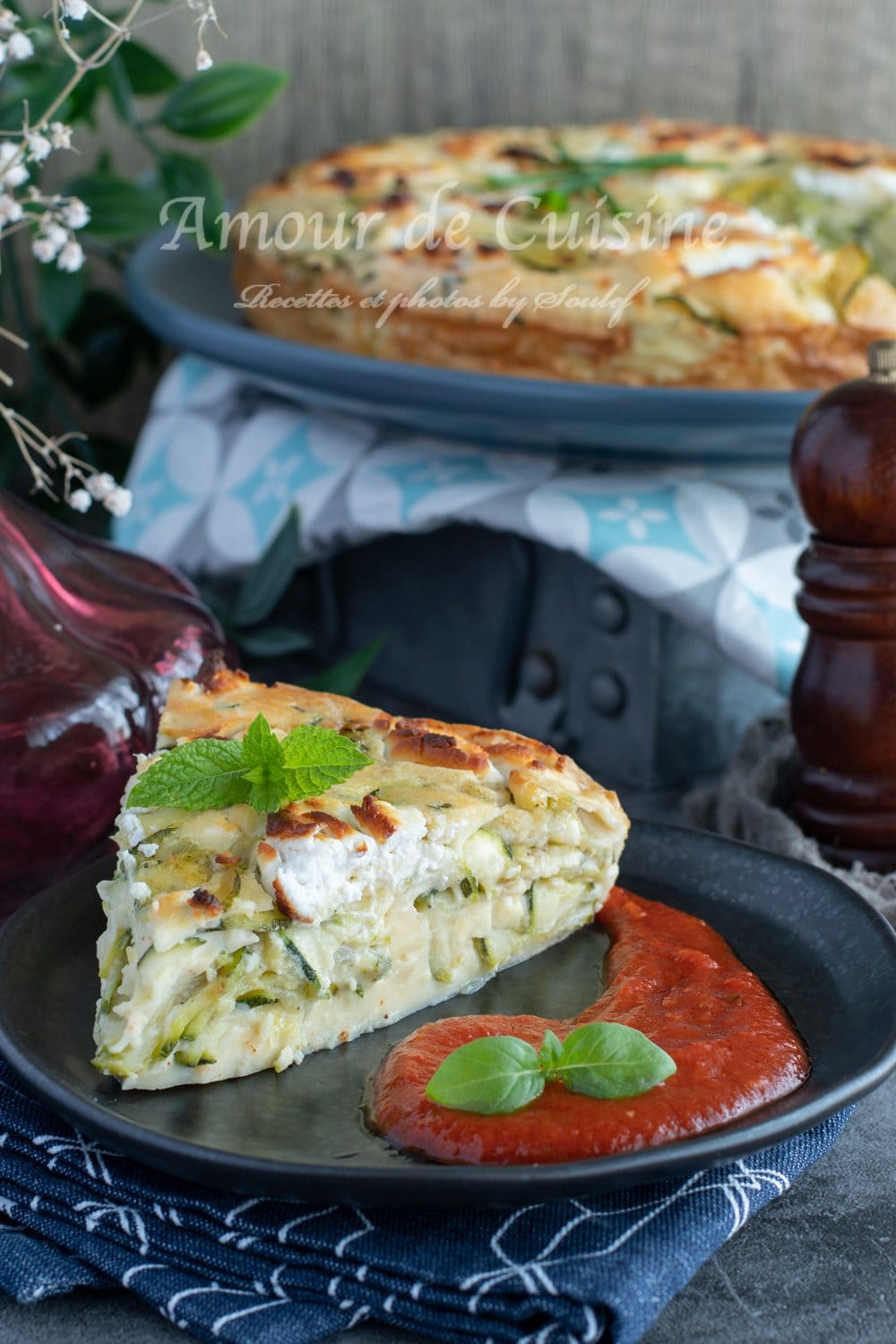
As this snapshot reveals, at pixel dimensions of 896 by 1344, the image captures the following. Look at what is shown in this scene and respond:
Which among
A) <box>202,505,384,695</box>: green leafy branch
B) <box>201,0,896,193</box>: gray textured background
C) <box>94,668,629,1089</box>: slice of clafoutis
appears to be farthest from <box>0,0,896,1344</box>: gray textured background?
<box>94,668,629,1089</box>: slice of clafoutis

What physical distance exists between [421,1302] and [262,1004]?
12.7 inches

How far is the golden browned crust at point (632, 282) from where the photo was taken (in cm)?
234

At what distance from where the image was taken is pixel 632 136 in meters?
3.19

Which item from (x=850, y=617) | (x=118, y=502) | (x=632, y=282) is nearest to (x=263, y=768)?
(x=118, y=502)

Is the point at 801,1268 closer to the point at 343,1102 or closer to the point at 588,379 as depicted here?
the point at 343,1102

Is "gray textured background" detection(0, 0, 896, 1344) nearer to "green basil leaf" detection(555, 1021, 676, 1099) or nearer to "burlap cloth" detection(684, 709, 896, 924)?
"burlap cloth" detection(684, 709, 896, 924)

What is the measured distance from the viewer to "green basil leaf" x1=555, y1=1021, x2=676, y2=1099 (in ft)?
4.25

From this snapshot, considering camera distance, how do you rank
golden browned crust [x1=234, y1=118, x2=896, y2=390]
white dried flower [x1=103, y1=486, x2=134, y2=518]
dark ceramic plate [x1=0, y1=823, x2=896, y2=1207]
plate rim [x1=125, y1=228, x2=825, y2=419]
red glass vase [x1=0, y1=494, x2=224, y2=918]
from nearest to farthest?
dark ceramic plate [x1=0, y1=823, x2=896, y2=1207] < red glass vase [x1=0, y1=494, x2=224, y2=918] < white dried flower [x1=103, y1=486, x2=134, y2=518] < plate rim [x1=125, y1=228, x2=825, y2=419] < golden browned crust [x1=234, y1=118, x2=896, y2=390]

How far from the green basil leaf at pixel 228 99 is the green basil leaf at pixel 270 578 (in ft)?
2.66

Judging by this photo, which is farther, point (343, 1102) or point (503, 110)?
point (503, 110)

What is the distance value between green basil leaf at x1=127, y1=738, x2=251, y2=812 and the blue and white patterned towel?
3.00 feet

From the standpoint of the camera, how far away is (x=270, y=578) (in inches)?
99.9

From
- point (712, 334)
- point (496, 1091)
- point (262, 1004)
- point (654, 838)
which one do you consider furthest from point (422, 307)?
point (496, 1091)

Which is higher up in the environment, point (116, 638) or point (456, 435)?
point (456, 435)
